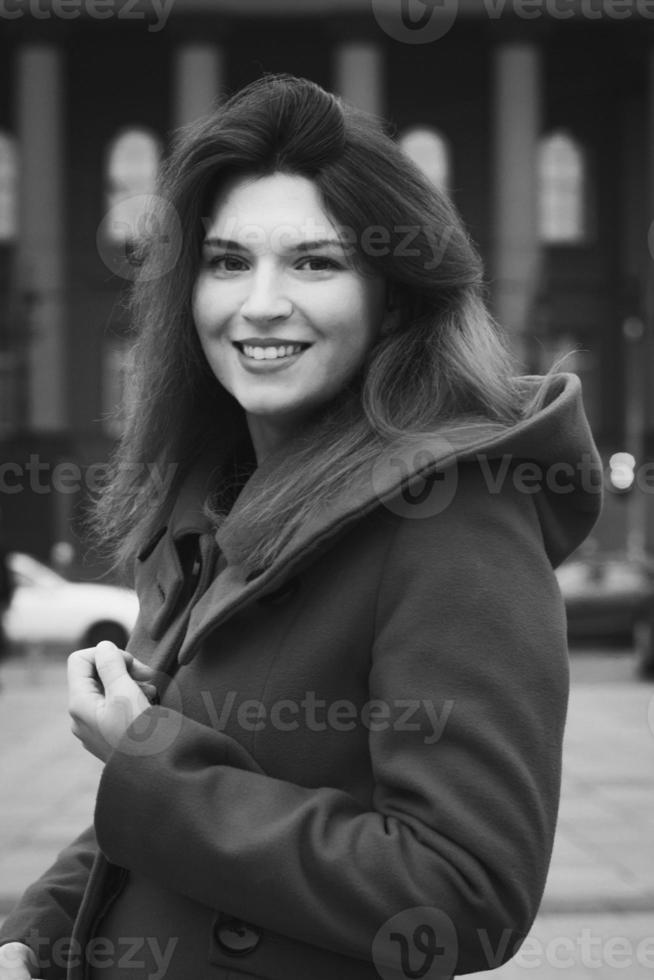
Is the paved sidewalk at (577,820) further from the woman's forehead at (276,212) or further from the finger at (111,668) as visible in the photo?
the woman's forehead at (276,212)

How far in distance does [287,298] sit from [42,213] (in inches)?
1161

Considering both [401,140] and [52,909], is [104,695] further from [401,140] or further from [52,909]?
[401,140]

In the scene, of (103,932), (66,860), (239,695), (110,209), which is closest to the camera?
(239,695)

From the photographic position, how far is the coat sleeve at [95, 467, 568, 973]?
1680 millimetres

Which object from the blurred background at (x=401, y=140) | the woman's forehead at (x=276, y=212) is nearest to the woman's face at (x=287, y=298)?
the woman's forehead at (x=276, y=212)

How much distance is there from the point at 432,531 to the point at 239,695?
1.08 feet

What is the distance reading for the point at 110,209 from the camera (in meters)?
32.4

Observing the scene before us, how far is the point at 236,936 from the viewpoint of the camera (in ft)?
5.93

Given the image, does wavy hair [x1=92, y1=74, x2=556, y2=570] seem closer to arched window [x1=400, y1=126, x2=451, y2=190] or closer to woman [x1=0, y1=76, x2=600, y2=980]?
woman [x1=0, y1=76, x2=600, y2=980]

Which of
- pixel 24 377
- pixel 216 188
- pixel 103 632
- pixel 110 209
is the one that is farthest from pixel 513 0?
pixel 216 188

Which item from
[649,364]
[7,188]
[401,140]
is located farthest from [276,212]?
[7,188]

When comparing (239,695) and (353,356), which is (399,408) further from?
(239,695)

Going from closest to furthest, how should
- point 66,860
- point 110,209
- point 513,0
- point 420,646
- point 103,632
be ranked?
point 420,646 → point 66,860 → point 103,632 → point 513,0 → point 110,209

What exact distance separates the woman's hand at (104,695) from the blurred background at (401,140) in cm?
2302
